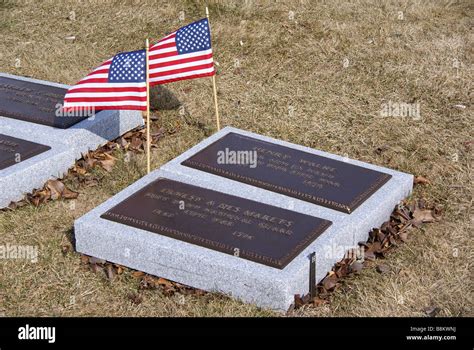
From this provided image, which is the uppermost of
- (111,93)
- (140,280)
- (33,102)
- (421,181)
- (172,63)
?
(172,63)

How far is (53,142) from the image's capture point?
8211 millimetres

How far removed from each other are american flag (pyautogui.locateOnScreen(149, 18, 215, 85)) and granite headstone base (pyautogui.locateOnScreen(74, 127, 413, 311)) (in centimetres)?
89

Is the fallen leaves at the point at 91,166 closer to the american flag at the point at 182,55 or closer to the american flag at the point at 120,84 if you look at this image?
the american flag at the point at 120,84

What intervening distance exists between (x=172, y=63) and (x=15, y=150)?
172cm

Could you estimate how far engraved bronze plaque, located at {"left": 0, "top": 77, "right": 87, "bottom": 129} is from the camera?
8.49 m

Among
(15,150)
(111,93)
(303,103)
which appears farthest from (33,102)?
(303,103)

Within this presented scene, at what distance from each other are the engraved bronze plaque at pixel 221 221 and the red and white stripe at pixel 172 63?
118cm

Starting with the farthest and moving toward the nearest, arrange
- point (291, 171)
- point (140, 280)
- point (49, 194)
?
point (49, 194) < point (291, 171) < point (140, 280)

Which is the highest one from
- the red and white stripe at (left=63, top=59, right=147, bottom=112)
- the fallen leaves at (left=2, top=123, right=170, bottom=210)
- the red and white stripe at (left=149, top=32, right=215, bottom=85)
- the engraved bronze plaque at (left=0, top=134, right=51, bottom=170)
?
the red and white stripe at (left=149, top=32, right=215, bottom=85)

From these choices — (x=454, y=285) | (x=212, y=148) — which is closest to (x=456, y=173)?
(x=454, y=285)

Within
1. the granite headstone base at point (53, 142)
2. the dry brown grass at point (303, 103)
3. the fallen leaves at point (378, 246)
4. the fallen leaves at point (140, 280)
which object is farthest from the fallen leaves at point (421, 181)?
the granite headstone base at point (53, 142)

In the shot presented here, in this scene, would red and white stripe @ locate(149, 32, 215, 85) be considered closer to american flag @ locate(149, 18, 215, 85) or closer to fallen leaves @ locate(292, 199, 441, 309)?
american flag @ locate(149, 18, 215, 85)

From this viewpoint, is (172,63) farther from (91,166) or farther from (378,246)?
(378,246)

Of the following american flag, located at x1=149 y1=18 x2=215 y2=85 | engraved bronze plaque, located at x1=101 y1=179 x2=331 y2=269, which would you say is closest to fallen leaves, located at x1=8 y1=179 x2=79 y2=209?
engraved bronze plaque, located at x1=101 y1=179 x2=331 y2=269
